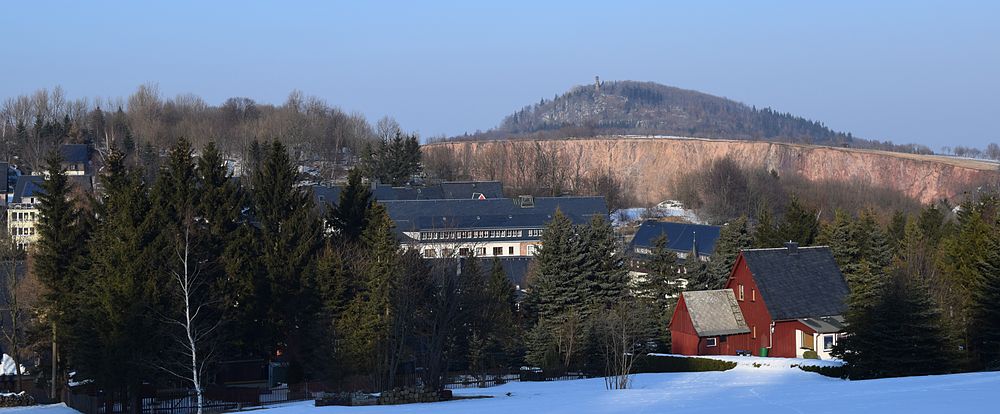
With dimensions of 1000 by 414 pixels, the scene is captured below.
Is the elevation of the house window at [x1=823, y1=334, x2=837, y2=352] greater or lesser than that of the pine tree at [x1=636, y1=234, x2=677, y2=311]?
lesser

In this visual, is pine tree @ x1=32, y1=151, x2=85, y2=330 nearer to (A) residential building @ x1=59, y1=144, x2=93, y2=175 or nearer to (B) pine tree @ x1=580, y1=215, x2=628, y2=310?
(B) pine tree @ x1=580, y1=215, x2=628, y2=310

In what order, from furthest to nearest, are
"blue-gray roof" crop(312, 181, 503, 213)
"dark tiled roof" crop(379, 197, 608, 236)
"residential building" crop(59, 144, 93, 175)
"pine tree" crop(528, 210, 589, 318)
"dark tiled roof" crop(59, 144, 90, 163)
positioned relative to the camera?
"dark tiled roof" crop(59, 144, 90, 163) < "residential building" crop(59, 144, 93, 175) < "blue-gray roof" crop(312, 181, 503, 213) < "dark tiled roof" crop(379, 197, 608, 236) < "pine tree" crop(528, 210, 589, 318)

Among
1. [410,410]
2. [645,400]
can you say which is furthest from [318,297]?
[645,400]

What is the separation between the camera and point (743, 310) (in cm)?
4341

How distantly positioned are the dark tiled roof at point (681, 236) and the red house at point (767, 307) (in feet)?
92.9

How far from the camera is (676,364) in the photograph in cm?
3784

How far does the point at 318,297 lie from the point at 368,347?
318cm

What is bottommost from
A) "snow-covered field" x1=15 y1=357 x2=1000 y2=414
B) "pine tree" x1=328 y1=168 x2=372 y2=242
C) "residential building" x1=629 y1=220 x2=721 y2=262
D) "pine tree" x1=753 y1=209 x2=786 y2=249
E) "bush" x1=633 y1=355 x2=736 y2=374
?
"bush" x1=633 y1=355 x2=736 y2=374

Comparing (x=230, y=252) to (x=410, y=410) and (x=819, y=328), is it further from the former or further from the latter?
(x=819, y=328)

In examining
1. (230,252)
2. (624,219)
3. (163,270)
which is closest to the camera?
(163,270)

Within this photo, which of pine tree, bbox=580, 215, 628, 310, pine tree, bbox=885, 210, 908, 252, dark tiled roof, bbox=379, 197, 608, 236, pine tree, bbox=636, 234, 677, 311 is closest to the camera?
pine tree, bbox=580, 215, 628, 310

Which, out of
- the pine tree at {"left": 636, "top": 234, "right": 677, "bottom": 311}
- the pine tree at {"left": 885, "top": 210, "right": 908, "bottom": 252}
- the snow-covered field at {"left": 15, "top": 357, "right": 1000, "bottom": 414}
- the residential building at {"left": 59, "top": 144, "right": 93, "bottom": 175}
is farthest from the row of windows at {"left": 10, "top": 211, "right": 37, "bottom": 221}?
the pine tree at {"left": 885, "top": 210, "right": 908, "bottom": 252}

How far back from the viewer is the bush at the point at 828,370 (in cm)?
3006

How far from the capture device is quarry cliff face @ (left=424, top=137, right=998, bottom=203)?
431 feet
